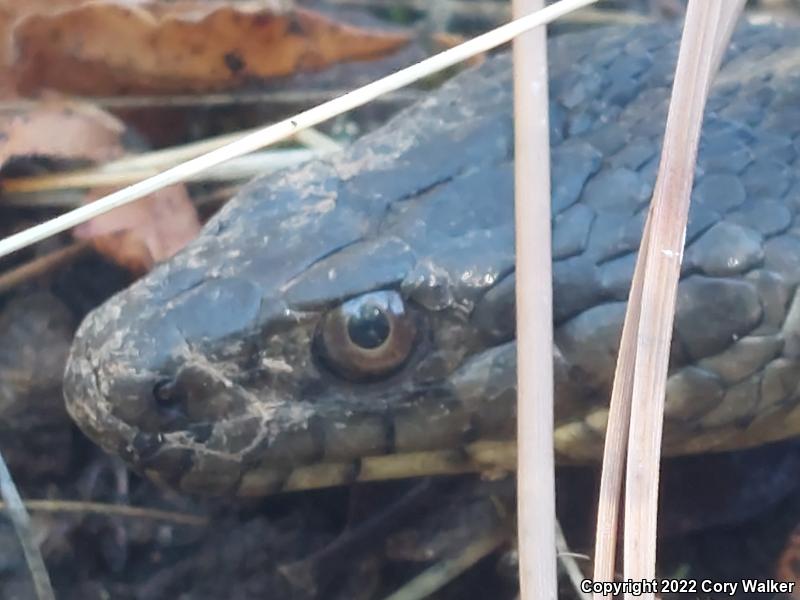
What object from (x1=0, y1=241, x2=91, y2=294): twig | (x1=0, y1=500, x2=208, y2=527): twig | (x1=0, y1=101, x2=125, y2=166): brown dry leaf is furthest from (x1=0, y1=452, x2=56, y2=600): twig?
(x1=0, y1=101, x2=125, y2=166): brown dry leaf

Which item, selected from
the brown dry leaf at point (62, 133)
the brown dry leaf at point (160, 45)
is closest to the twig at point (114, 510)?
the brown dry leaf at point (62, 133)

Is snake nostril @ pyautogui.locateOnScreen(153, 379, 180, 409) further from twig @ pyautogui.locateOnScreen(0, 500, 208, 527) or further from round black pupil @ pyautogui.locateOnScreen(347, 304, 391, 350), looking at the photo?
twig @ pyautogui.locateOnScreen(0, 500, 208, 527)

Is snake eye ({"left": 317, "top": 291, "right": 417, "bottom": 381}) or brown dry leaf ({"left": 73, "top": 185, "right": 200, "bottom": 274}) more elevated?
brown dry leaf ({"left": 73, "top": 185, "right": 200, "bottom": 274})

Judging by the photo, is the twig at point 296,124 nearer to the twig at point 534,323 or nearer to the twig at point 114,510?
the twig at point 534,323

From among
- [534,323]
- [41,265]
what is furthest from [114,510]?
[534,323]

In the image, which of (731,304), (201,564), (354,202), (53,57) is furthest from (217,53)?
(731,304)

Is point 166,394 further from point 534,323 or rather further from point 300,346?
point 534,323
